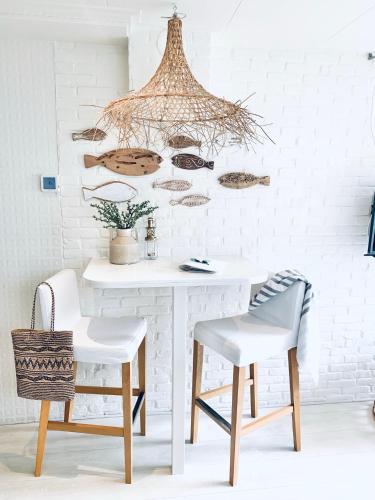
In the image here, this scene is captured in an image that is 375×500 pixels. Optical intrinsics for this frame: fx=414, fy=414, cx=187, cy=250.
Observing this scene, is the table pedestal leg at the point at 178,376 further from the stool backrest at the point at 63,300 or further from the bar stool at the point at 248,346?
the stool backrest at the point at 63,300

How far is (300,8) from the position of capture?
187cm

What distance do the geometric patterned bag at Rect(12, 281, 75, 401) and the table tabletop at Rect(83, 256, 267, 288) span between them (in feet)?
0.97

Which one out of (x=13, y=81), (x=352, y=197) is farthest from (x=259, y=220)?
(x=13, y=81)

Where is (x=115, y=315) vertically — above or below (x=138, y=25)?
below

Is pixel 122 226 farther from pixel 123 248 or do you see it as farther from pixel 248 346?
pixel 248 346

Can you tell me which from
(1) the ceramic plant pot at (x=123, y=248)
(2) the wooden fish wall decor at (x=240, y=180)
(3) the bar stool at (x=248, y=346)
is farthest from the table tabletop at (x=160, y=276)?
(2) the wooden fish wall decor at (x=240, y=180)

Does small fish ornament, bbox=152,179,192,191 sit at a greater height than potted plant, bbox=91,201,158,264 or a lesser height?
greater

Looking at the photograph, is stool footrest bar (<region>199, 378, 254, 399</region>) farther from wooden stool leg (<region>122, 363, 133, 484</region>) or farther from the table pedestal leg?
wooden stool leg (<region>122, 363, 133, 484</region>)

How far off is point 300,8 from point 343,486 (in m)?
2.20

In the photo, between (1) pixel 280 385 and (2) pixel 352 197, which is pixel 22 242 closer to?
(1) pixel 280 385

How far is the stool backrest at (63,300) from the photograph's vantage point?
73.9 inches

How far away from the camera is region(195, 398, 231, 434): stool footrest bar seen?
6.34 ft

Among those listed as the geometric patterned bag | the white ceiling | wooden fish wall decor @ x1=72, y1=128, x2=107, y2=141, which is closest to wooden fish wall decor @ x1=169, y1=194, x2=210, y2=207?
wooden fish wall decor @ x1=72, y1=128, x2=107, y2=141

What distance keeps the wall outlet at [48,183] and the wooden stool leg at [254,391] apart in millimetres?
1470
